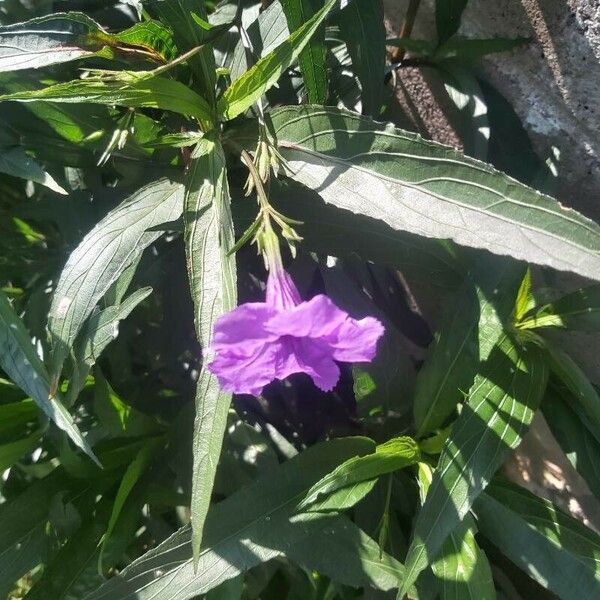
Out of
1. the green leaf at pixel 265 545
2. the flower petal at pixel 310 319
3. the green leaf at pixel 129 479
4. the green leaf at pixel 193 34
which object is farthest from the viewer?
the green leaf at pixel 129 479

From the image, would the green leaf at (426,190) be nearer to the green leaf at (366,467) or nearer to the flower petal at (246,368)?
the flower petal at (246,368)

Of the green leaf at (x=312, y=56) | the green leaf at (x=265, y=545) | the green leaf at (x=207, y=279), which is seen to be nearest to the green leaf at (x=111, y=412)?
the green leaf at (x=265, y=545)

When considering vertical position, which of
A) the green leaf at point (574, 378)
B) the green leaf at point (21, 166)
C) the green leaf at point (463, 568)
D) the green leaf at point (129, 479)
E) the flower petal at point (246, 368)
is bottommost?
the green leaf at point (129, 479)

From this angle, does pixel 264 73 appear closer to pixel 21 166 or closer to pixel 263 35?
pixel 263 35

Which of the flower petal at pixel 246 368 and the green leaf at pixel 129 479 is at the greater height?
the flower petal at pixel 246 368

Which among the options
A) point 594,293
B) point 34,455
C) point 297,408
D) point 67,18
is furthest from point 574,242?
point 34,455

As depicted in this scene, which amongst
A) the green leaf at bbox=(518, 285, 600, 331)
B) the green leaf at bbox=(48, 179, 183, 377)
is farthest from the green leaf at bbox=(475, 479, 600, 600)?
the green leaf at bbox=(48, 179, 183, 377)
